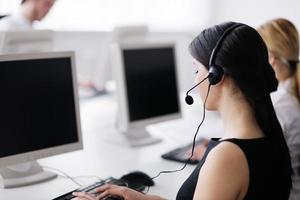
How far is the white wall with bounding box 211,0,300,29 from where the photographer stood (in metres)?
3.34

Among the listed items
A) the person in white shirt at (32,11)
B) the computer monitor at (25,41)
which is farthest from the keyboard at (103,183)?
the person in white shirt at (32,11)

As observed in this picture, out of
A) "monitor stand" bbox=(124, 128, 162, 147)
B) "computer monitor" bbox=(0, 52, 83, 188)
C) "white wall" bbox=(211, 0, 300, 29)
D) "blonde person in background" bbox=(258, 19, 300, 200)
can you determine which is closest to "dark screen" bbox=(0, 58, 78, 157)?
"computer monitor" bbox=(0, 52, 83, 188)

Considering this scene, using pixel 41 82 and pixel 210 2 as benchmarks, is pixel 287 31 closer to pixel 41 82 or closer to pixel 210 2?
pixel 41 82

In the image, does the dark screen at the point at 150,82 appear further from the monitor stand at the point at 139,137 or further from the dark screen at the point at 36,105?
the dark screen at the point at 36,105

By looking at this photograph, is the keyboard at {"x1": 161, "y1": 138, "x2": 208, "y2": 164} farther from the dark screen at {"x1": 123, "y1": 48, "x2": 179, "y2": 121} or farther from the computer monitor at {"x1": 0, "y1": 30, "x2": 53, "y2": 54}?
the computer monitor at {"x1": 0, "y1": 30, "x2": 53, "y2": 54}

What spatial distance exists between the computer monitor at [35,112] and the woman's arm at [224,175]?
0.66 meters

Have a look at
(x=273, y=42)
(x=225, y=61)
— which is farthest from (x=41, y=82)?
(x=273, y=42)

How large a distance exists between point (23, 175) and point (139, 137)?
0.68 m

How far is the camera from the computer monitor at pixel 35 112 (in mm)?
1322

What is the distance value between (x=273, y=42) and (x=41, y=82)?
3.09ft

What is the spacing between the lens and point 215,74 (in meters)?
1.03

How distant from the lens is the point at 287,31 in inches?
65.0

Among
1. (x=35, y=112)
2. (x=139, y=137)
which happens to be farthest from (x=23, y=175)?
(x=139, y=137)

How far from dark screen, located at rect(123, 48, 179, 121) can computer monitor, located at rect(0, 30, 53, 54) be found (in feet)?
1.14
